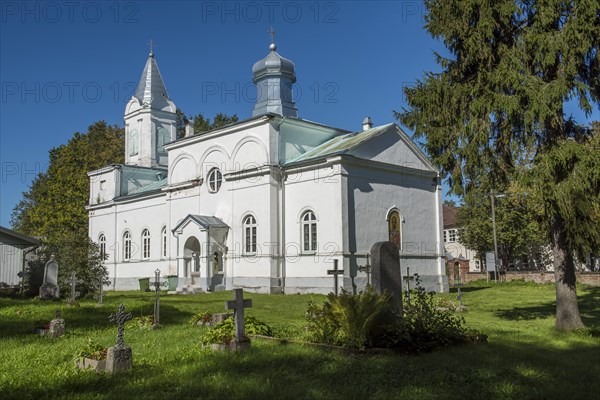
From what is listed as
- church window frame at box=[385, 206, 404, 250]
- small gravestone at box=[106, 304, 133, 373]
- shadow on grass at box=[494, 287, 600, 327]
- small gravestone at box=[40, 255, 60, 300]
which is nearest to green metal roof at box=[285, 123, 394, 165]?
church window frame at box=[385, 206, 404, 250]

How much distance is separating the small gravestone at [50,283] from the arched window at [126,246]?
12703 mm

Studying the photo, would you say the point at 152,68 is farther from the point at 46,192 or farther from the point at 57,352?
the point at 57,352

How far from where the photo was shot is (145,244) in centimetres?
3241

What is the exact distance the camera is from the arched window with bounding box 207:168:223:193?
2658cm

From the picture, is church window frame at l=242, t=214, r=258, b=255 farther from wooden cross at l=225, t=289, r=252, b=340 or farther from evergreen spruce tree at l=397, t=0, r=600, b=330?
wooden cross at l=225, t=289, r=252, b=340

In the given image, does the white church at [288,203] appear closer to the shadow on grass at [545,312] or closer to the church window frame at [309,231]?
the church window frame at [309,231]

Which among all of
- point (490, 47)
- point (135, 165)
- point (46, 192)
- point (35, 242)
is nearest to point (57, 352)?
point (490, 47)

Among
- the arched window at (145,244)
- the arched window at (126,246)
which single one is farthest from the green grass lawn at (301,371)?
the arched window at (126,246)

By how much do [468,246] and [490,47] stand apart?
35752 mm

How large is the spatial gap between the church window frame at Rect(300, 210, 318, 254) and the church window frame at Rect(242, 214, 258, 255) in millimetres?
2236

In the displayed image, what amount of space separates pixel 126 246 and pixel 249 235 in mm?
12142

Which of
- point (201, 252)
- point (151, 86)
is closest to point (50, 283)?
point (201, 252)

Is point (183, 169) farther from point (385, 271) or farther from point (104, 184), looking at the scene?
point (385, 271)

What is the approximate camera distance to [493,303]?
64.4ft
